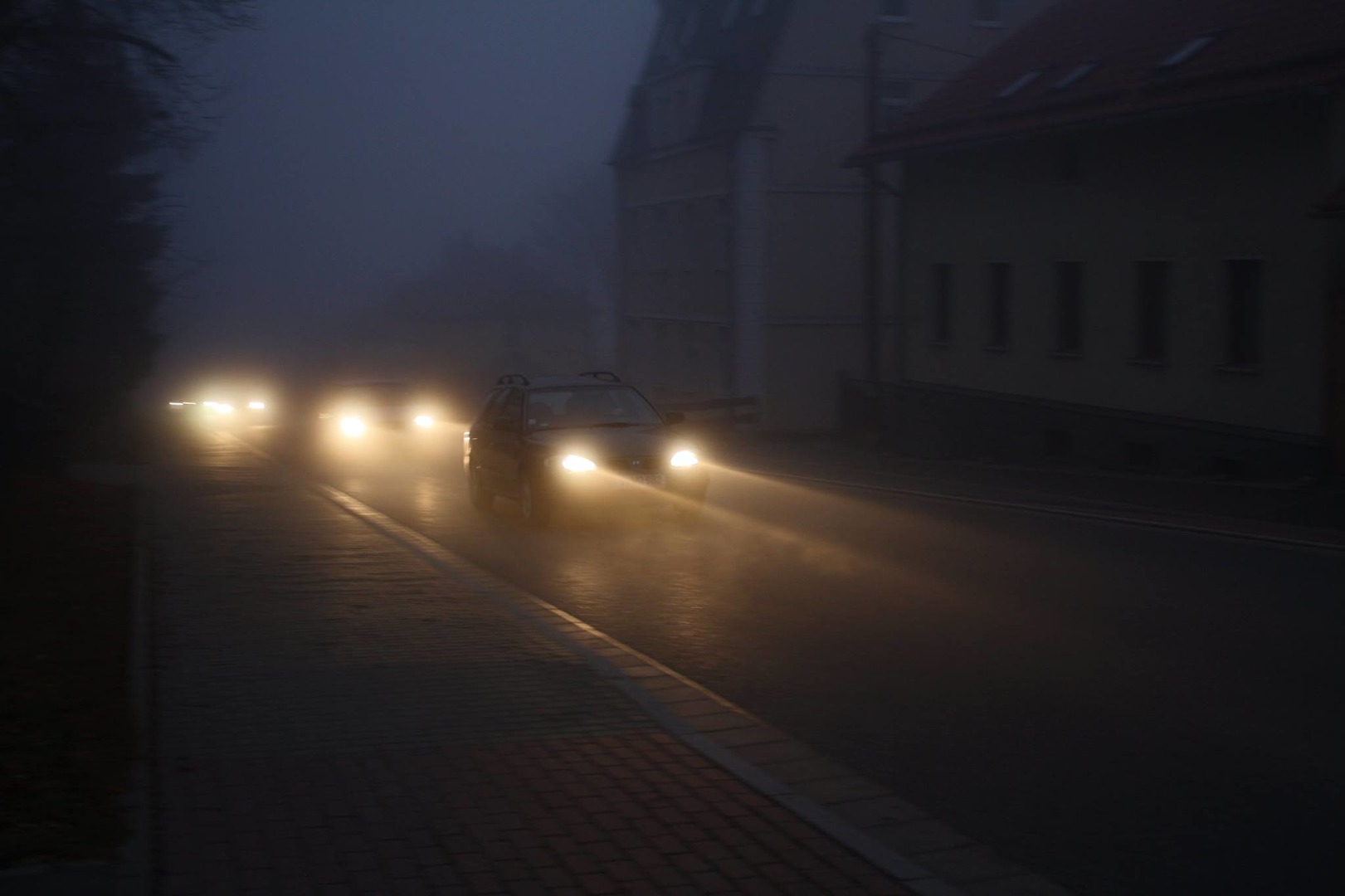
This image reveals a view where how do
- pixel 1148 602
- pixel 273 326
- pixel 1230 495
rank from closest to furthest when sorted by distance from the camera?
pixel 1148 602 → pixel 1230 495 → pixel 273 326

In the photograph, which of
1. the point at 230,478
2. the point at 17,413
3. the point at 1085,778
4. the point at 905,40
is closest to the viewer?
the point at 1085,778

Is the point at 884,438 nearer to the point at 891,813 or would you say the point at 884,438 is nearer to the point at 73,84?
the point at 73,84

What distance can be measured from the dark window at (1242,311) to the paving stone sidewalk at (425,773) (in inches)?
581

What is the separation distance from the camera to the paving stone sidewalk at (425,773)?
199 inches

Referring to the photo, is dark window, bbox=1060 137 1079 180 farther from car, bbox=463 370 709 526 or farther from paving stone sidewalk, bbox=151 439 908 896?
paving stone sidewalk, bbox=151 439 908 896

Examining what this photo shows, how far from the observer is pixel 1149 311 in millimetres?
24531

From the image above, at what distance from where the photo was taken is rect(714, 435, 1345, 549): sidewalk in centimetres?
1603

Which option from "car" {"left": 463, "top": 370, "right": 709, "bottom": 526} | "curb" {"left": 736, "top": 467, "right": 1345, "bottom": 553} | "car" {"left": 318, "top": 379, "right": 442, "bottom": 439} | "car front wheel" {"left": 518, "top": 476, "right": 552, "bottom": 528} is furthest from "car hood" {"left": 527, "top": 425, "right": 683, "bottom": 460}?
"car" {"left": 318, "top": 379, "right": 442, "bottom": 439}

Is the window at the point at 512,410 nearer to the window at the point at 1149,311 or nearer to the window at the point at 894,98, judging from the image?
the window at the point at 1149,311

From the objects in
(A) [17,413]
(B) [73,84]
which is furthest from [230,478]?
(B) [73,84]

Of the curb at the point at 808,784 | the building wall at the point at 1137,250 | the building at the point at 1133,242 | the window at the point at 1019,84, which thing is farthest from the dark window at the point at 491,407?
the window at the point at 1019,84

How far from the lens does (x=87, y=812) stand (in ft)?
18.2

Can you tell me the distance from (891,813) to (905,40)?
123 feet

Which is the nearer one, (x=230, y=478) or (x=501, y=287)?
(x=230, y=478)
